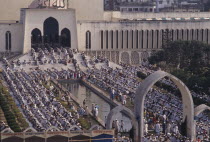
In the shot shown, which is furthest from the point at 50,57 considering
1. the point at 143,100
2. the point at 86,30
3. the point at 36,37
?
the point at 143,100

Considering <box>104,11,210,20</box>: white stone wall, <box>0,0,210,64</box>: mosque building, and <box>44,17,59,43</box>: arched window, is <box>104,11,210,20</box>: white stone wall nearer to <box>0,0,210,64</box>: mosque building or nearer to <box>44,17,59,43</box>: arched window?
<box>0,0,210,64</box>: mosque building

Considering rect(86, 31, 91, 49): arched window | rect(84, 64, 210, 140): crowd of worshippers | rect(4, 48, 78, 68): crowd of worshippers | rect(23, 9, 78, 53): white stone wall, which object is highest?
rect(23, 9, 78, 53): white stone wall

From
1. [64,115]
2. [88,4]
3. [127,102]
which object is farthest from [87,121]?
[88,4]

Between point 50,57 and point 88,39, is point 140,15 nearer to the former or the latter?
point 88,39

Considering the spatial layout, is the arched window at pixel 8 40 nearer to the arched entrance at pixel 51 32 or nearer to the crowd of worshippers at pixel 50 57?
the arched entrance at pixel 51 32

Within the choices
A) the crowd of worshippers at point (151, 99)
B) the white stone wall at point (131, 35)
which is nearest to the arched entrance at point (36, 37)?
the white stone wall at point (131, 35)

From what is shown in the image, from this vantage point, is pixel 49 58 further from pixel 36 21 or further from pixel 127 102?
pixel 127 102

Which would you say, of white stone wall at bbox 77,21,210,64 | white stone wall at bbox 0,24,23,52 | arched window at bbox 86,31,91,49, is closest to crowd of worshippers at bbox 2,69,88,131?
white stone wall at bbox 0,24,23,52
